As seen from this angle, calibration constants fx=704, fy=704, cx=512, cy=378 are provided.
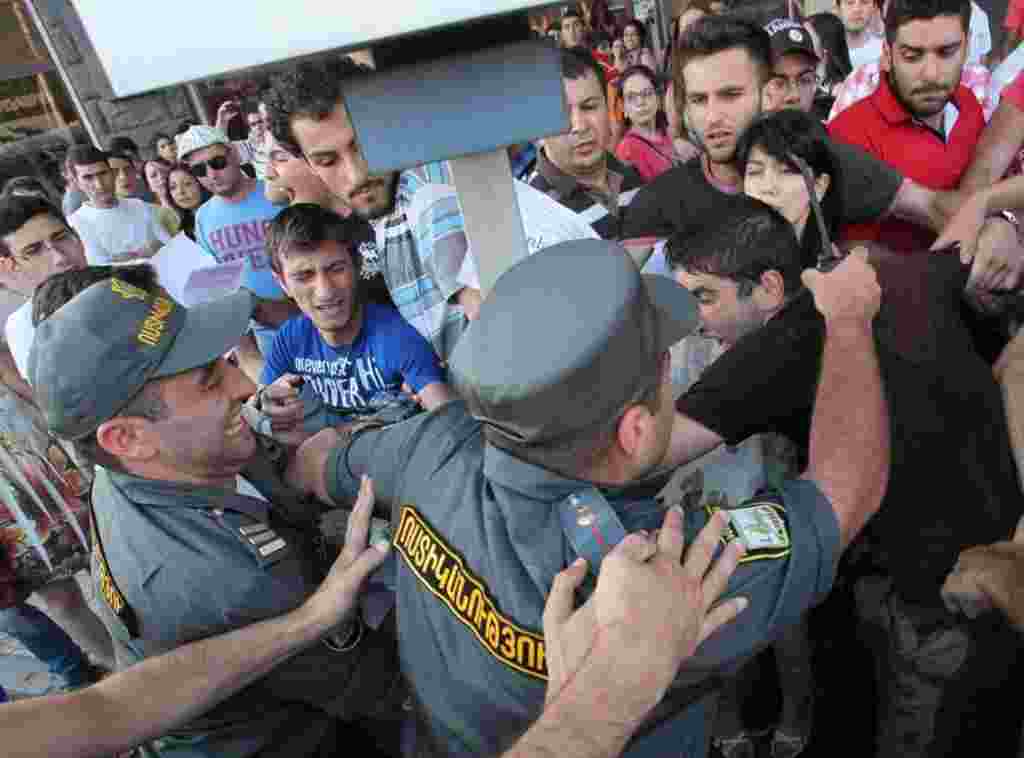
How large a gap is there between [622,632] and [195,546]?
83 centimetres

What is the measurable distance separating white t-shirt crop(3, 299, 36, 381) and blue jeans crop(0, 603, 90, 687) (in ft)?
3.38

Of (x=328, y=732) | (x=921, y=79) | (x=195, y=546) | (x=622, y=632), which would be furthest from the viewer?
(x=921, y=79)

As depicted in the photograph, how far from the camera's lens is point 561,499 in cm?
110

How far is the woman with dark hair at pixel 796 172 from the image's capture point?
2150 millimetres

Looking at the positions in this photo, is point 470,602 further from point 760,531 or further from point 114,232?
point 114,232

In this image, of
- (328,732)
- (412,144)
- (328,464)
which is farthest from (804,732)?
(412,144)

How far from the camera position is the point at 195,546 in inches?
52.3

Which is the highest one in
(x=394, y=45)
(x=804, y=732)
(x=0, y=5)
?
(x=0, y=5)

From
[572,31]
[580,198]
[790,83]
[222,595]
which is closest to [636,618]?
[222,595]

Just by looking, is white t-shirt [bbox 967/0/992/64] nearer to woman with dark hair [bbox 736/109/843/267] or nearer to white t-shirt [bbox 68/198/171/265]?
woman with dark hair [bbox 736/109/843/267]

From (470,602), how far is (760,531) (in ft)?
1.52

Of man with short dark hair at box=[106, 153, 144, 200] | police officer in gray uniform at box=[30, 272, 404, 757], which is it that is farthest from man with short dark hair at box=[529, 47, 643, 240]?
man with short dark hair at box=[106, 153, 144, 200]

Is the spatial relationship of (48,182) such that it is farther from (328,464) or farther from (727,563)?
(727,563)

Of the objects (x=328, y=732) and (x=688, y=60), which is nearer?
(x=328, y=732)
